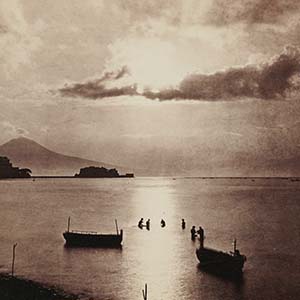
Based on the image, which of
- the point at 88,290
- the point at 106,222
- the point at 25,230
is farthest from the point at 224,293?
the point at 106,222

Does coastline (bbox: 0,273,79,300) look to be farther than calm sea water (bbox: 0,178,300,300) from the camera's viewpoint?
No

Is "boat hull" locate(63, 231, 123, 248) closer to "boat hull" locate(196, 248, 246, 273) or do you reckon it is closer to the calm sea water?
the calm sea water

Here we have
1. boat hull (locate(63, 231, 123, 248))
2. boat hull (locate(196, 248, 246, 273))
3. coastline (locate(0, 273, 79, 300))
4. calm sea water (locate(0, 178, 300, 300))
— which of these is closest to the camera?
coastline (locate(0, 273, 79, 300))

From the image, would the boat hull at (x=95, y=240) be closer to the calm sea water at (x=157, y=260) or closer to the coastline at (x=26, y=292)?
the calm sea water at (x=157, y=260)

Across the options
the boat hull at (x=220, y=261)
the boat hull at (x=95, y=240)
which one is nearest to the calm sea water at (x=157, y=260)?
the boat hull at (x=220, y=261)

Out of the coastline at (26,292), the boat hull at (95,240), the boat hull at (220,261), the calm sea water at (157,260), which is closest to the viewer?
the coastline at (26,292)

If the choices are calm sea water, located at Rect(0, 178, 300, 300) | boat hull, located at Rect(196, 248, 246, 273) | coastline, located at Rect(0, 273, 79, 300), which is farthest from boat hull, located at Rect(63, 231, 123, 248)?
coastline, located at Rect(0, 273, 79, 300)

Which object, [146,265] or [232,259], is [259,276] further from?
[146,265]
